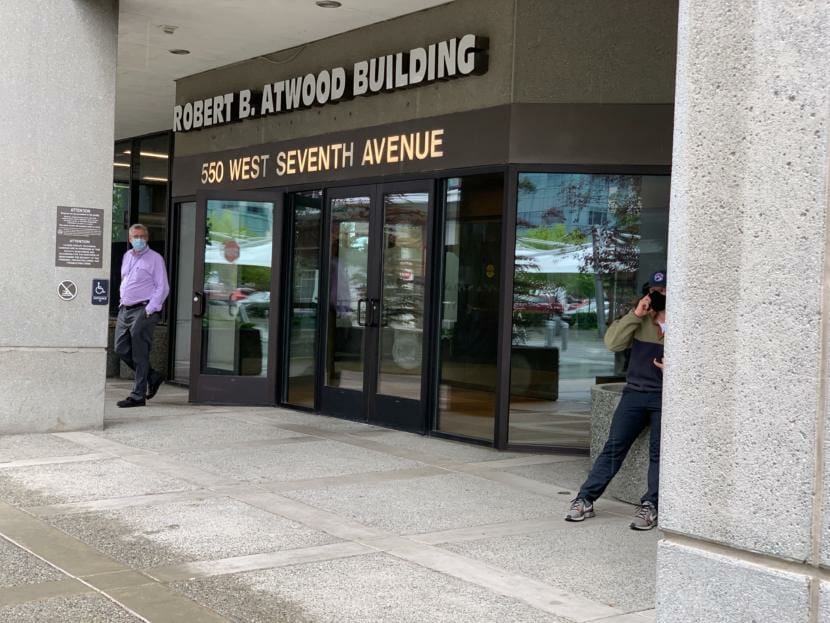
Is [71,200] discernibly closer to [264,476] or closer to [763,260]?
[264,476]

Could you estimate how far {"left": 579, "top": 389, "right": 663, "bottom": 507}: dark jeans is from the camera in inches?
251

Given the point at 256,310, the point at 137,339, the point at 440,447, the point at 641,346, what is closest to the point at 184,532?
the point at 641,346

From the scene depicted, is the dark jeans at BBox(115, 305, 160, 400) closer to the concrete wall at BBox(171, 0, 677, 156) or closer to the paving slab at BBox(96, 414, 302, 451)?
the paving slab at BBox(96, 414, 302, 451)

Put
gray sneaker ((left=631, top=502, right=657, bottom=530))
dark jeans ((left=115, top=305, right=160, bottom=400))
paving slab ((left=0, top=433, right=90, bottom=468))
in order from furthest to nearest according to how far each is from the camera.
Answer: dark jeans ((left=115, top=305, right=160, bottom=400)), paving slab ((left=0, top=433, right=90, bottom=468)), gray sneaker ((left=631, top=502, right=657, bottom=530))

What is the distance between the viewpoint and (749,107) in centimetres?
278

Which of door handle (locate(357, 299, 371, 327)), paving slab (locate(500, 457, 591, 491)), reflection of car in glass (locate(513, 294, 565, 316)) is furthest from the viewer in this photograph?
door handle (locate(357, 299, 371, 327))

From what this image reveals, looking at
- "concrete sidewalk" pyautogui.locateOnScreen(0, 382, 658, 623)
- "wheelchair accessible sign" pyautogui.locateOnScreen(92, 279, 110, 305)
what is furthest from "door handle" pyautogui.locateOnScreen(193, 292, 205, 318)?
"concrete sidewalk" pyautogui.locateOnScreen(0, 382, 658, 623)

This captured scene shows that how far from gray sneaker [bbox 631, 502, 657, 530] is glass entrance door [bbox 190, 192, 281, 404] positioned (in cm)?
644

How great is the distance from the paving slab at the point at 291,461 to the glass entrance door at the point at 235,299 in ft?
10.3

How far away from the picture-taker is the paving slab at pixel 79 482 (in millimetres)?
6797

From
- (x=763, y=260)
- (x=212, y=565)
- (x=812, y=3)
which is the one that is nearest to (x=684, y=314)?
(x=763, y=260)

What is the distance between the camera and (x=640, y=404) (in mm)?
6410

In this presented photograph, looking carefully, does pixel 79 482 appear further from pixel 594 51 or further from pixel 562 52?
pixel 594 51

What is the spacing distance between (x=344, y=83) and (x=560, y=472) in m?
4.95
